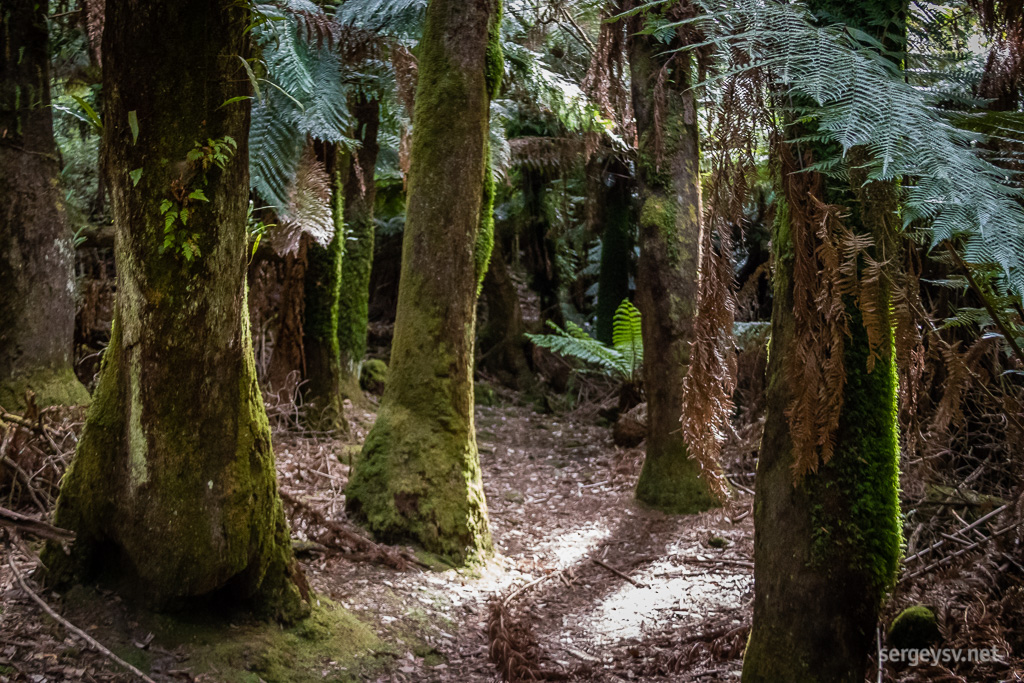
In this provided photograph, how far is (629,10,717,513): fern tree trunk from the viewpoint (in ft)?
20.9

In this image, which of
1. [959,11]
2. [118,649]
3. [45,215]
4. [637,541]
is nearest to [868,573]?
[959,11]

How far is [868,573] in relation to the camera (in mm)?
2393

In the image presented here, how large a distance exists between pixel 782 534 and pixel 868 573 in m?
0.30

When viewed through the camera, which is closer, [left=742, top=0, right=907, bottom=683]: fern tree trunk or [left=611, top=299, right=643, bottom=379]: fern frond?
[left=742, top=0, right=907, bottom=683]: fern tree trunk

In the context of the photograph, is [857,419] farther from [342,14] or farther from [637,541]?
[342,14]

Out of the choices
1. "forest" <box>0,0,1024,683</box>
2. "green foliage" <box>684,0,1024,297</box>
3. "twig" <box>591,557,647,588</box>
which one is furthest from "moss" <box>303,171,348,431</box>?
"green foliage" <box>684,0,1024,297</box>

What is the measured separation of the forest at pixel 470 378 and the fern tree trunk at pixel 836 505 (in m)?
0.01

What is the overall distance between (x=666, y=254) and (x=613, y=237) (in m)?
5.78

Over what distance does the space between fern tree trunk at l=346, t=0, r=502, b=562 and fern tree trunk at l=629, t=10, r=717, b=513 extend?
82.8 inches

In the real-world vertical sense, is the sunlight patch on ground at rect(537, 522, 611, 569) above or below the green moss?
below

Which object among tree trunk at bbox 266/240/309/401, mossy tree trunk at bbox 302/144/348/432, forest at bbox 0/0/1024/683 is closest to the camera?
forest at bbox 0/0/1024/683

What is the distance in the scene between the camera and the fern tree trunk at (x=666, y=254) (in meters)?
6.37

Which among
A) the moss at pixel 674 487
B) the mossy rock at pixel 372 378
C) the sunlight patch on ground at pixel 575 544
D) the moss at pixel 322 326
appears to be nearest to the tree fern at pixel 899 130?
the sunlight patch on ground at pixel 575 544

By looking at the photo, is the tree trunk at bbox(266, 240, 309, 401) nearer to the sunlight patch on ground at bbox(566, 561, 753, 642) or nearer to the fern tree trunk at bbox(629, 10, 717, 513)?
the fern tree trunk at bbox(629, 10, 717, 513)
